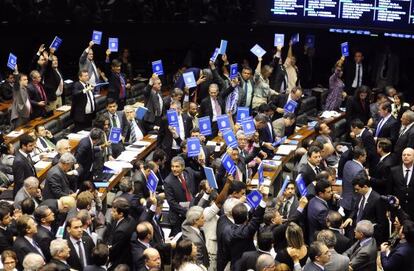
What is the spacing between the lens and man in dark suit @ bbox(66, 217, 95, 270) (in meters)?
9.36

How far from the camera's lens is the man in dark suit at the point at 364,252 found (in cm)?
953

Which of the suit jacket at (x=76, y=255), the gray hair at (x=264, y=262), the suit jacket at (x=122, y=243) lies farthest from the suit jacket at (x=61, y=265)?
the gray hair at (x=264, y=262)

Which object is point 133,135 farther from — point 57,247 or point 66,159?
point 57,247

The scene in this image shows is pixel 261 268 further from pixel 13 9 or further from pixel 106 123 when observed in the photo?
pixel 13 9

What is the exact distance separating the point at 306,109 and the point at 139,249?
27.9 feet

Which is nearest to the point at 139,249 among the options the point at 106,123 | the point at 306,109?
the point at 106,123

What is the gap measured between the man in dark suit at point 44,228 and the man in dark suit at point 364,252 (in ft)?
10.7

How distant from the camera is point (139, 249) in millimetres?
9508

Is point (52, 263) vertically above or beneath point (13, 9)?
beneath

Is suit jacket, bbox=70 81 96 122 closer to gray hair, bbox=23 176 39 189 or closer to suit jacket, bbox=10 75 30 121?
suit jacket, bbox=10 75 30 121

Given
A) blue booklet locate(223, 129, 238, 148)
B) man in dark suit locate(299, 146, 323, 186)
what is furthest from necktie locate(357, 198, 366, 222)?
blue booklet locate(223, 129, 238, 148)

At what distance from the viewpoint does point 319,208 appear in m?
10.4

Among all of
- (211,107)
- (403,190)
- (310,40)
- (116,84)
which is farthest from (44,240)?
(310,40)

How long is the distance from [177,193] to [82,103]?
4277mm
